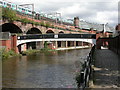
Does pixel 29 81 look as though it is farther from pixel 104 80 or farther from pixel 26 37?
pixel 26 37

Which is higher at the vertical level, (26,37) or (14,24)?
(14,24)

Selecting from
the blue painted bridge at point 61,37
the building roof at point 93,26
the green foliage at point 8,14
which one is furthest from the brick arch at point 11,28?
the building roof at point 93,26

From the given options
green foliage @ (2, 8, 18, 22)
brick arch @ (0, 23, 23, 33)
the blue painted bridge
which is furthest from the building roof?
green foliage @ (2, 8, 18, 22)

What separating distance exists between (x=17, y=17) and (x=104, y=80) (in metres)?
25.1

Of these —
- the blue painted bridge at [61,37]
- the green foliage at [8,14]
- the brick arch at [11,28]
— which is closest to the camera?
the green foliage at [8,14]

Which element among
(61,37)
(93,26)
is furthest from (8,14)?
(93,26)

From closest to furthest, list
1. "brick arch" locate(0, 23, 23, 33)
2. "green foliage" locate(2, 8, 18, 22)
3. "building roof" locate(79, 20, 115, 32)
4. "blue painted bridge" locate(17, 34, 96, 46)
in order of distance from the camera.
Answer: "green foliage" locate(2, 8, 18, 22) → "blue painted bridge" locate(17, 34, 96, 46) → "brick arch" locate(0, 23, 23, 33) → "building roof" locate(79, 20, 115, 32)

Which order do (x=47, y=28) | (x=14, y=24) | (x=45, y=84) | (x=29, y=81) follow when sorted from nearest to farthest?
(x=45, y=84), (x=29, y=81), (x=14, y=24), (x=47, y=28)

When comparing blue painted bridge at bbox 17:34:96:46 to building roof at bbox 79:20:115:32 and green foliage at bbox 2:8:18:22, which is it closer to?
green foliage at bbox 2:8:18:22

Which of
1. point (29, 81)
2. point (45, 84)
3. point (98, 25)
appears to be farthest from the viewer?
point (98, 25)

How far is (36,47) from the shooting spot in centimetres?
3981

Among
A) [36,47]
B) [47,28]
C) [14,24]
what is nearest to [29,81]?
[14,24]

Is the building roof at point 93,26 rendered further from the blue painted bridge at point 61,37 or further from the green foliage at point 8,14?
the green foliage at point 8,14

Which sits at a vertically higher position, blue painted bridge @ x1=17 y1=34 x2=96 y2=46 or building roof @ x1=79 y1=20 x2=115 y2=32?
building roof @ x1=79 y1=20 x2=115 y2=32
